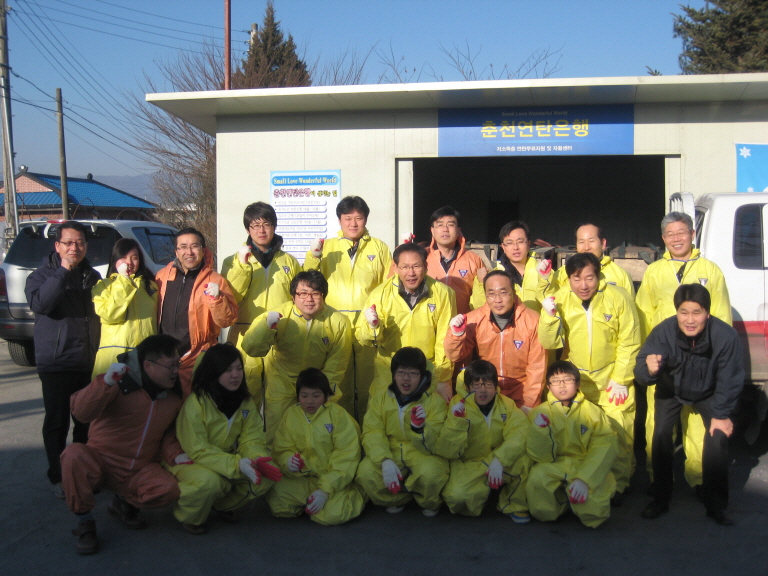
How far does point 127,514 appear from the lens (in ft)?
12.8

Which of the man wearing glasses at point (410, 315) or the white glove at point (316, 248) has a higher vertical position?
the white glove at point (316, 248)

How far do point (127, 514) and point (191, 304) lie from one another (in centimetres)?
146

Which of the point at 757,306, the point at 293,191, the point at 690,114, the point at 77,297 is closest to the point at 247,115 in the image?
the point at 293,191

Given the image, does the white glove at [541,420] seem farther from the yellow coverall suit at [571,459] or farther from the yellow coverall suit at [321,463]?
the yellow coverall suit at [321,463]

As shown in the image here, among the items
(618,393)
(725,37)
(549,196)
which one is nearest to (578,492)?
(618,393)

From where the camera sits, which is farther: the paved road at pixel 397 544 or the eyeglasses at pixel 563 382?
the eyeglasses at pixel 563 382

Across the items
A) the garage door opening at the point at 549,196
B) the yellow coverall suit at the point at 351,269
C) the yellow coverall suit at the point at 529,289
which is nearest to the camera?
the yellow coverall suit at the point at 529,289

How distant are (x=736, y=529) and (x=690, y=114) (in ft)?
18.2

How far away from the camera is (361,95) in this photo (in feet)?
25.1

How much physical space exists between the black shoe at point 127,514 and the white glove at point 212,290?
141 cm

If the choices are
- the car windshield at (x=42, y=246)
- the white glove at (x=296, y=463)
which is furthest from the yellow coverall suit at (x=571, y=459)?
the car windshield at (x=42, y=246)

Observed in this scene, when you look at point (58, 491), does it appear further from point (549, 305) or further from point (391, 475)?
point (549, 305)

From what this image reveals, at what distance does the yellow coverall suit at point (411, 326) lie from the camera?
453cm

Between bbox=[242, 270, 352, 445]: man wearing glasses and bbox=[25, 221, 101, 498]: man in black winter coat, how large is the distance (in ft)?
4.14
